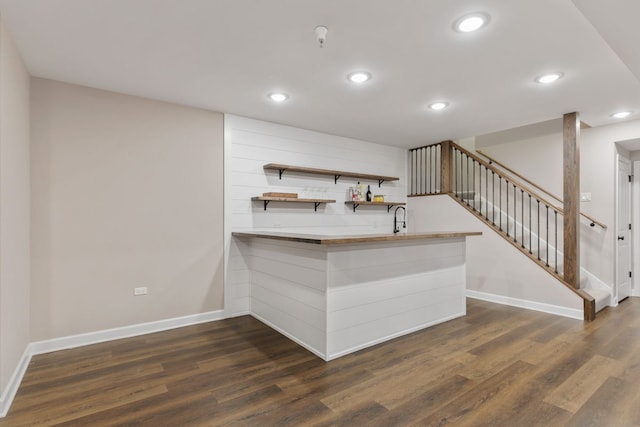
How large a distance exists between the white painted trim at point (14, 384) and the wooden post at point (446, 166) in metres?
5.54

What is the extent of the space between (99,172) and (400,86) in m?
3.10

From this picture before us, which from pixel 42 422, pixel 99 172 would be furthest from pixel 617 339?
pixel 99 172

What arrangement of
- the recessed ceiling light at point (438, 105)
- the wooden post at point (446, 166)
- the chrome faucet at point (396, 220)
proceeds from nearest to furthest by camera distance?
1. the recessed ceiling light at point (438, 105)
2. the wooden post at point (446, 166)
3. the chrome faucet at point (396, 220)

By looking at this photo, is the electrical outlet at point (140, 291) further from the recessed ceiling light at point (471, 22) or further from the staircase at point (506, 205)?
the staircase at point (506, 205)

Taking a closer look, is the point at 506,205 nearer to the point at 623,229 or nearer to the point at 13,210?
the point at 623,229

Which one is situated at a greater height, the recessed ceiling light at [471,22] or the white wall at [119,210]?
the recessed ceiling light at [471,22]

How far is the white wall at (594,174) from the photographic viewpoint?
4.61m

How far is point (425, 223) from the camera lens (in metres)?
5.86

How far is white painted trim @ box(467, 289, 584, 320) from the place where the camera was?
4.01m

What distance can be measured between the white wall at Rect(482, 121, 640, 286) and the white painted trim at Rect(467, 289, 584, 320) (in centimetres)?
117

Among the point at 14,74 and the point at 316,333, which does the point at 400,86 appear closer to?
the point at 316,333

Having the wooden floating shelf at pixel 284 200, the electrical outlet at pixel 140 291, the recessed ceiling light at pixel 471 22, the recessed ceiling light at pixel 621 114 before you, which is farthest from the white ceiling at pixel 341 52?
the electrical outlet at pixel 140 291

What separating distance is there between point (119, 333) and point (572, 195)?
531 centimetres

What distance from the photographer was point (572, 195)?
404cm
